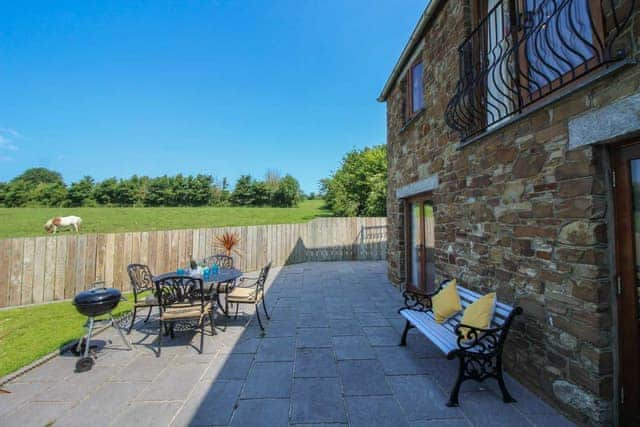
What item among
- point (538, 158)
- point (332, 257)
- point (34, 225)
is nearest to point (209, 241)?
point (332, 257)

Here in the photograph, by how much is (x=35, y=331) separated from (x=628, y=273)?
6.91 m

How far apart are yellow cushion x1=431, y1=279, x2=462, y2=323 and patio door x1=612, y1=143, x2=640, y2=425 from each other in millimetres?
1381

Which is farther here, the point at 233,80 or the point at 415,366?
the point at 233,80

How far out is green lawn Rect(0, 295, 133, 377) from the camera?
10.8 feet

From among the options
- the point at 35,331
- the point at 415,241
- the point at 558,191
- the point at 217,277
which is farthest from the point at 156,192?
the point at 558,191

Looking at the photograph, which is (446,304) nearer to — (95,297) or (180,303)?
(180,303)

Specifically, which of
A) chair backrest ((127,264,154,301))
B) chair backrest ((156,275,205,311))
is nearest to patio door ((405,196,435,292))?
chair backrest ((156,275,205,311))

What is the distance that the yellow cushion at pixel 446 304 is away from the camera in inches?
123

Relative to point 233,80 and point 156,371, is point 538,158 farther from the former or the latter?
point 233,80

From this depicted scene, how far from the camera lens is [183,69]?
336 inches

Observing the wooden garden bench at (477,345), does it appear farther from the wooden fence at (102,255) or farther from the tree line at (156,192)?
the tree line at (156,192)

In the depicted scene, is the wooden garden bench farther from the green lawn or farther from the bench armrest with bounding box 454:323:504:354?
the green lawn

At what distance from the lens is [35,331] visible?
4148mm

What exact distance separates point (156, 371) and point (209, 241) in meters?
5.65
